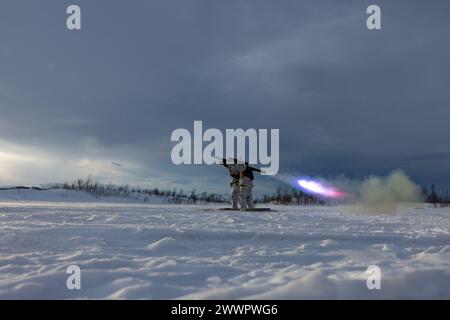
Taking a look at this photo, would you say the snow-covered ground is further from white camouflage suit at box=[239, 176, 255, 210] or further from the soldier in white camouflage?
the soldier in white camouflage

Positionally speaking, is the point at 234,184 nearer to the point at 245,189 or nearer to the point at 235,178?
the point at 235,178

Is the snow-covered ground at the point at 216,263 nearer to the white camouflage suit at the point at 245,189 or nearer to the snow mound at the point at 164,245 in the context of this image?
the snow mound at the point at 164,245

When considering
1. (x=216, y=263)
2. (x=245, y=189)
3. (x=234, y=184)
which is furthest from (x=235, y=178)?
(x=216, y=263)

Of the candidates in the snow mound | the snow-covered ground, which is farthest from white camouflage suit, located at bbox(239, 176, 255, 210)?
the snow mound

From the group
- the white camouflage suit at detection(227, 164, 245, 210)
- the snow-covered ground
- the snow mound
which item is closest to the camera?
the snow-covered ground

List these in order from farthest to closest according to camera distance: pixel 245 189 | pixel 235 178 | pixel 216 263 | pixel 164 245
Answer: pixel 235 178
pixel 245 189
pixel 164 245
pixel 216 263

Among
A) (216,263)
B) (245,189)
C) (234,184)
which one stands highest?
(234,184)

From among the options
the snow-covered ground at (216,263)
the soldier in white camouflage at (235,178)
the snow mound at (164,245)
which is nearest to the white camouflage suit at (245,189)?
the soldier in white camouflage at (235,178)

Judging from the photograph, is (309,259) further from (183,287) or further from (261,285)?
(183,287)

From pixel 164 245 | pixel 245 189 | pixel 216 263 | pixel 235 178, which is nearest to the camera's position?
pixel 216 263

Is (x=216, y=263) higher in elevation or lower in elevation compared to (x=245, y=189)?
lower
